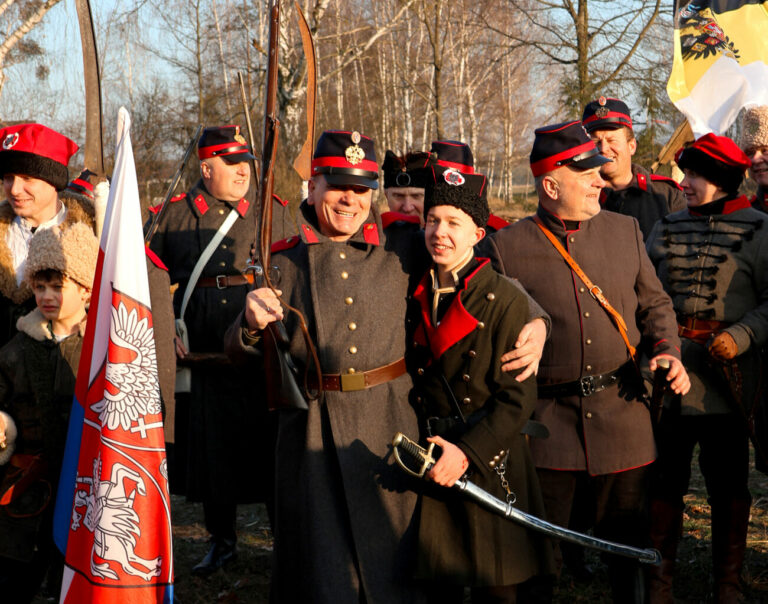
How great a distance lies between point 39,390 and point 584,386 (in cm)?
218

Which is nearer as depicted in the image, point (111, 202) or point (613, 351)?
point (111, 202)

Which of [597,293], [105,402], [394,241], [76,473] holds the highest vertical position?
[394,241]

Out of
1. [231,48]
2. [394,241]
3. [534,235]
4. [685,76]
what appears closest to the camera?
[394,241]

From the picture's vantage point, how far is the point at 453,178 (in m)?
3.12

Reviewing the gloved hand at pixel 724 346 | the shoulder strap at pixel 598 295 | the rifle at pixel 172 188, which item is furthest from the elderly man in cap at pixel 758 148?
the rifle at pixel 172 188

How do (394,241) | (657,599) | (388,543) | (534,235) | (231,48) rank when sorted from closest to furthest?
1. (388,543)
2. (394,241)
3. (534,235)
4. (657,599)
5. (231,48)

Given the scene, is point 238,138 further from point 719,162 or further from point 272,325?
point 719,162

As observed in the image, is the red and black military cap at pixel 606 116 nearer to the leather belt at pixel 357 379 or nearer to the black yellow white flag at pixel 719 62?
the black yellow white flag at pixel 719 62

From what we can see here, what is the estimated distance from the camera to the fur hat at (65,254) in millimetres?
3457

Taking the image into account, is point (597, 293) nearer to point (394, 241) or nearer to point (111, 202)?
point (394, 241)

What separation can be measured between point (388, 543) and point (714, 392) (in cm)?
183

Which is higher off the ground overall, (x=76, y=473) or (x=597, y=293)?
(x=597, y=293)

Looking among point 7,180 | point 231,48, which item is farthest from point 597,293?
point 231,48

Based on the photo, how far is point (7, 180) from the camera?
4035 millimetres
